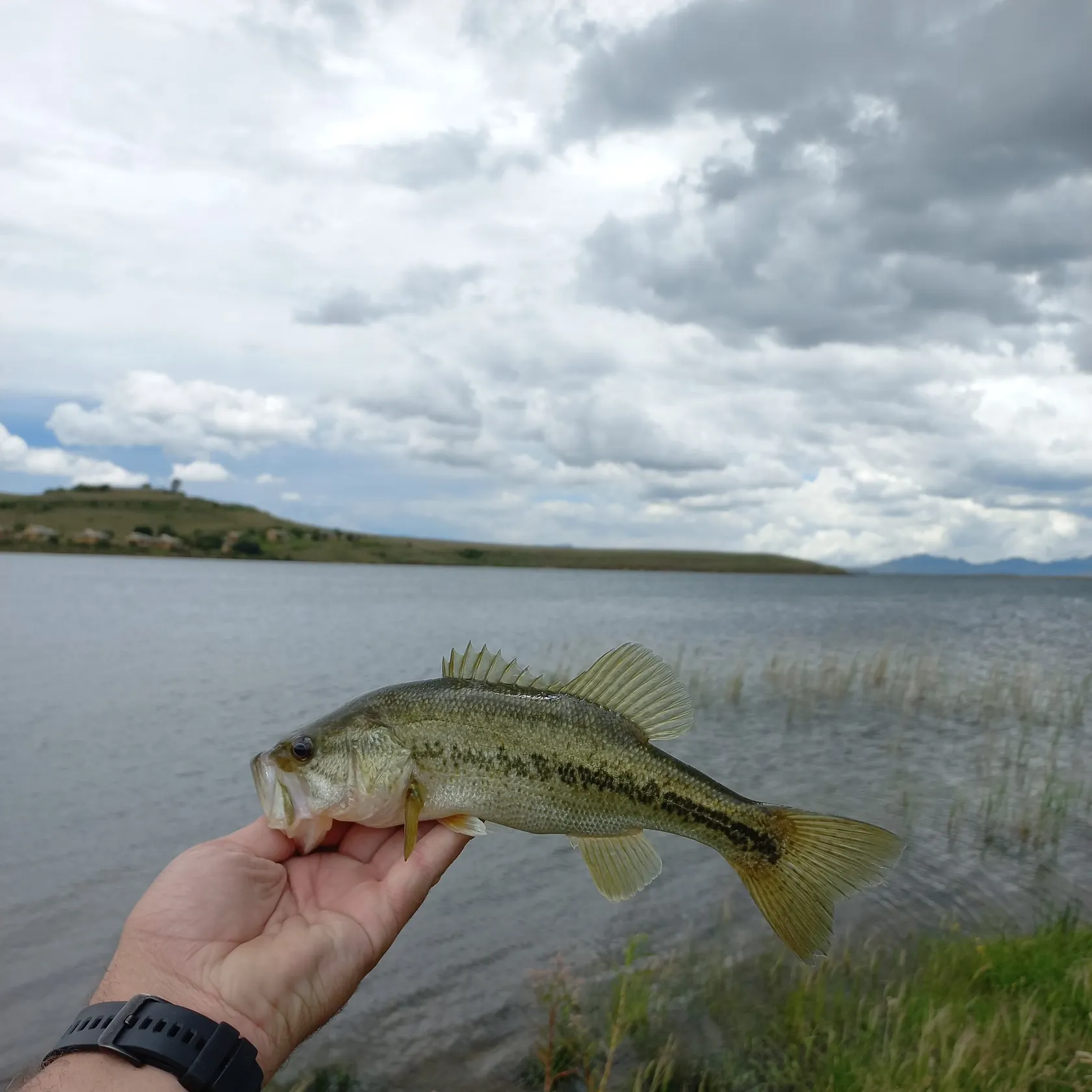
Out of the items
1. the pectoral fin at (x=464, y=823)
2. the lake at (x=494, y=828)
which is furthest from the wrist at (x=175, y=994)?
the lake at (x=494, y=828)

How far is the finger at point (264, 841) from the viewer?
3.98 meters

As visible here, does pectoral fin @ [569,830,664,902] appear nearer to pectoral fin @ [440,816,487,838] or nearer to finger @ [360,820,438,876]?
pectoral fin @ [440,816,487,838]

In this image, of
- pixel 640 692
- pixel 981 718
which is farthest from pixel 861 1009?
pixel 981 718

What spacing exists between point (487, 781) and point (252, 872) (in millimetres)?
1235

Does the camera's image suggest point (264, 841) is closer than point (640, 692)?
No

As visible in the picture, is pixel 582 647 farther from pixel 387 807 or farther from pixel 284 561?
pixel 284 561

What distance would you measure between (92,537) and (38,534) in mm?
8267

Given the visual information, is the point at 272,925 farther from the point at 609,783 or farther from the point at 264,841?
the point at 609,783

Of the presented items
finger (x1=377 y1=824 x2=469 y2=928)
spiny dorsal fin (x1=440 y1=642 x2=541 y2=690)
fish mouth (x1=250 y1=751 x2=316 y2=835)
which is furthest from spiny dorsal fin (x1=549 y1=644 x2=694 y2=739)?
fish mouth (x1=250 y1=751 x2=316 y2=835)

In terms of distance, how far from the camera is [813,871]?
132 inches

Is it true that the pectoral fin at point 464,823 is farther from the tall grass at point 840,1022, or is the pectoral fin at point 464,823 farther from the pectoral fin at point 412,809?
the tall grass at point 840,1022

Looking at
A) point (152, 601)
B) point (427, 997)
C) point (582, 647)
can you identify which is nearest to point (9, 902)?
point (427, 997)

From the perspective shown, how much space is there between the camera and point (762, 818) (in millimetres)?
3447

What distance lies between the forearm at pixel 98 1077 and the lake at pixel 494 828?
240 inches
